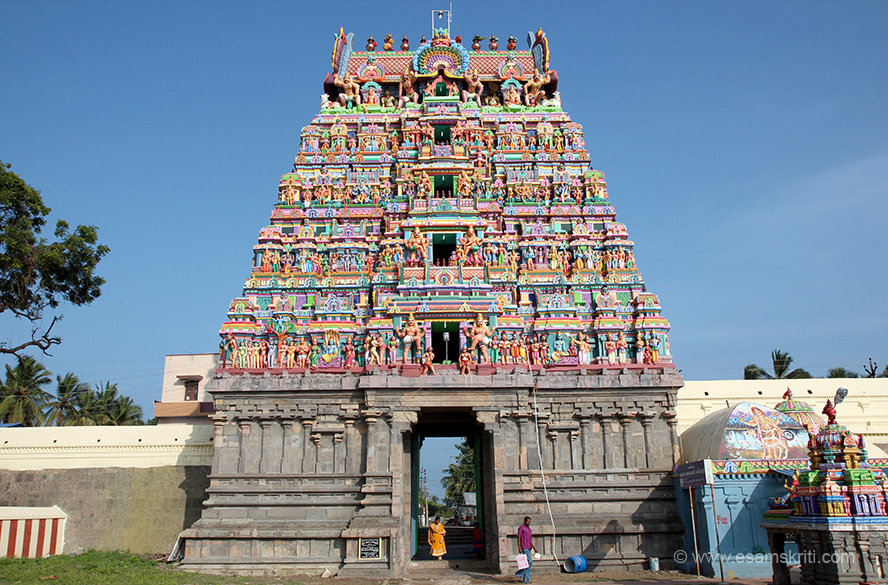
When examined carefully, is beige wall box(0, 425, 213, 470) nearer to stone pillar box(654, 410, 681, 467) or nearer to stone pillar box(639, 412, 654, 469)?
stone pillar box(639, 412, 654, 469)

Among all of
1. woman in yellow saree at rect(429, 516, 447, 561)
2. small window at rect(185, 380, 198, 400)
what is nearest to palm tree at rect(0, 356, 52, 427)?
small window at rect(185, 380, 198, 400)

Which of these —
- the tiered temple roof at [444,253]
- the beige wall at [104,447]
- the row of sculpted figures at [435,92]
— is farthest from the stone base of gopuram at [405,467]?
the row of sculpted figures at [435,92]

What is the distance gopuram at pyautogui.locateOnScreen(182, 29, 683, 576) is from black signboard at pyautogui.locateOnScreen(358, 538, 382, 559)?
0.20ft

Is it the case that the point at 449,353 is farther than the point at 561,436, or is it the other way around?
the point at 449,353

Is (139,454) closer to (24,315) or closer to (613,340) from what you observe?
(24,315)

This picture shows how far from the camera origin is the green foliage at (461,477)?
6375 centimetres

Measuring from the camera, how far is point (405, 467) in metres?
23.1

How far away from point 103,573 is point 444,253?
16.4m

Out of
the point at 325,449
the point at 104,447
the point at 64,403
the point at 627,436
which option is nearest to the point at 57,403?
the point at 64,403

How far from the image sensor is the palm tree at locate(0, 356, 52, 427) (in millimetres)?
39003

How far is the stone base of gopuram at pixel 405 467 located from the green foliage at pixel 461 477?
41.6 metres

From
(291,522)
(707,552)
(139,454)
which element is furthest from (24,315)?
(707,552)

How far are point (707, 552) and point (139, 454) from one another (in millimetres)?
20014

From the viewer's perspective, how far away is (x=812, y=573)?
44.0 feet
